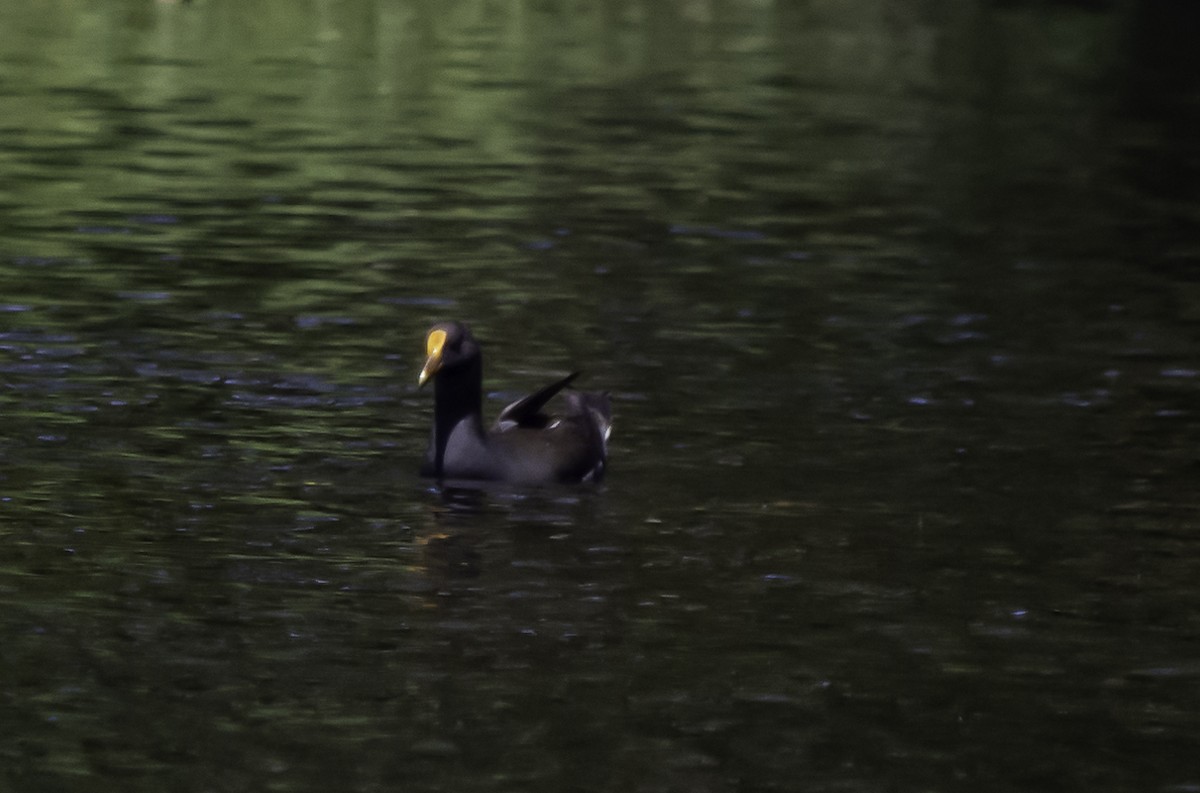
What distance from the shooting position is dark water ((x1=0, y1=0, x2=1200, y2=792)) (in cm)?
1036

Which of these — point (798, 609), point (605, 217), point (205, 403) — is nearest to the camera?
point (798, 609)

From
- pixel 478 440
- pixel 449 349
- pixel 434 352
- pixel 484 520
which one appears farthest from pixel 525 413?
pixel 484 520

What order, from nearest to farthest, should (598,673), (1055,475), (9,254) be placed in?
(598,673)
(1055,475)
(9,254)

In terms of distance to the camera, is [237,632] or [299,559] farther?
[299,559]

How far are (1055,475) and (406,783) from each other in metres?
5.97

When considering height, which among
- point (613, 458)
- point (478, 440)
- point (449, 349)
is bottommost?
point (613, 458)

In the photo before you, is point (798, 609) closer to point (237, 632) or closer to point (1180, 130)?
point (237, 632)

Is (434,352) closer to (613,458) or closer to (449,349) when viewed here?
(449,349)

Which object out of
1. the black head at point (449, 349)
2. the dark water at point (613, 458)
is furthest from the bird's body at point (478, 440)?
the dark water at point (613, 458)

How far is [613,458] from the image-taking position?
14.9 m

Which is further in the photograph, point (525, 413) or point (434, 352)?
point (525, 413)

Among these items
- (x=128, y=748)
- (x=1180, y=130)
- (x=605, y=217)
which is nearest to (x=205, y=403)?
(x=128, y=748)

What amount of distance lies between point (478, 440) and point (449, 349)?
21.0 inches

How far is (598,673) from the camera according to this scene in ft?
36.1
